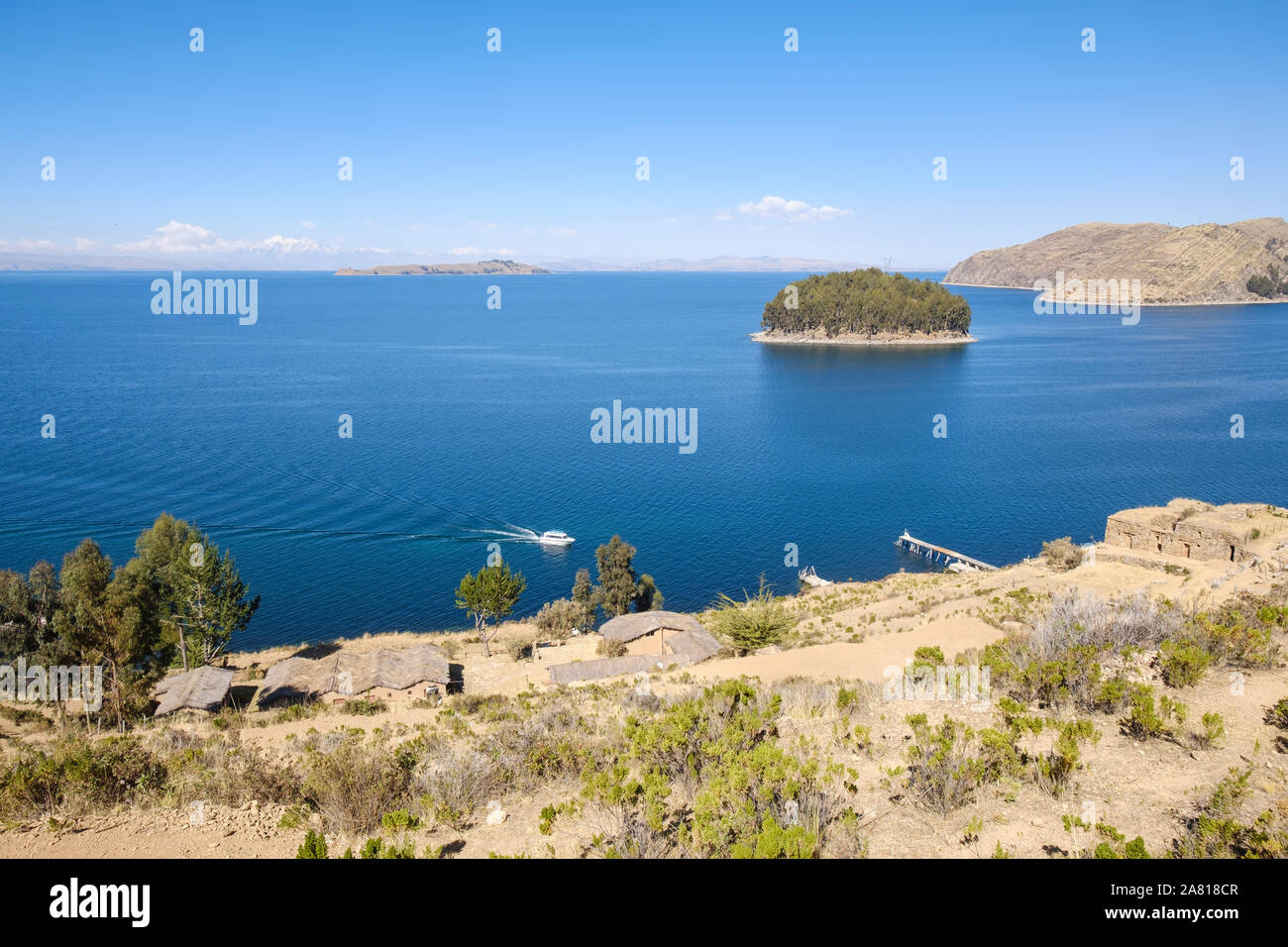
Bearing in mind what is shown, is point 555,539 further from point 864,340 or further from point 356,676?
point 864,340

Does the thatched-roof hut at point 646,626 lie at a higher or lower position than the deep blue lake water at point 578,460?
lower

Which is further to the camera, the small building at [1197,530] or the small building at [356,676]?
the small building at [1197,530]

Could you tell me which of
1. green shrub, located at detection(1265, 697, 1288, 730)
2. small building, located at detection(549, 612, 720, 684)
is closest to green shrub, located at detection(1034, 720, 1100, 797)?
green shrub, located at detection(1265, 697, 1288, 730)

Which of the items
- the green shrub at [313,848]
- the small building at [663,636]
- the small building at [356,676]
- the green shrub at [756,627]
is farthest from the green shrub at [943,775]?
the small building at [356,676]

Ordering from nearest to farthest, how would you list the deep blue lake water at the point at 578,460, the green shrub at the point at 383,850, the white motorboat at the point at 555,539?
the green shrub at the point at 383,850 → the deep blue lake water at the point at 578,460 → the white motorboat at the point at 555,539

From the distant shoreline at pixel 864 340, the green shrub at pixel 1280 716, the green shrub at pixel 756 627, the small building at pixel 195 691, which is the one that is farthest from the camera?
the distant shoreline at pixel 864 340

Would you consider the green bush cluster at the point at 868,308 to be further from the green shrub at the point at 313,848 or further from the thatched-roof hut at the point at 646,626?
the green shrub at the point at 313,848
